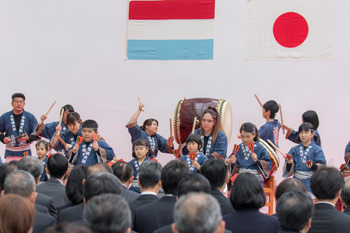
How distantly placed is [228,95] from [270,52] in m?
0.84

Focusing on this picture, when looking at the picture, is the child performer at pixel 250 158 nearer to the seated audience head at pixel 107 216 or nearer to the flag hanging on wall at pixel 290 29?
the flag hanging on wall at pixel 290 29

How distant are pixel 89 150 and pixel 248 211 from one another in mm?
2435

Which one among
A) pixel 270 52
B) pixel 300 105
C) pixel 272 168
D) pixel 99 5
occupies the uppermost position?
pixel 99 5

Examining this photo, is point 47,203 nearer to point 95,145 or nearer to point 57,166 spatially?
point 57,166

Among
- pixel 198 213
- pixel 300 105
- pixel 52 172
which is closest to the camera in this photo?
pixel 198 213

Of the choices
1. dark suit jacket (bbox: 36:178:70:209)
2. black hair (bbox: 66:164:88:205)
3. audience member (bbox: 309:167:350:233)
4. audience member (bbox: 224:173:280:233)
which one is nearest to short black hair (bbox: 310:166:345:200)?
audience member (bbox: 309:167:350:233)

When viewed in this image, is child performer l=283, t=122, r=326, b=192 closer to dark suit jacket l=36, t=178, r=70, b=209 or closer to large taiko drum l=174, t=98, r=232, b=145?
large taiko drum l=174, t=98, r=232, b=145

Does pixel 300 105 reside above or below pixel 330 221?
above

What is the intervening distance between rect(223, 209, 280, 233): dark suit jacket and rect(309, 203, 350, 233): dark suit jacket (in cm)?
21

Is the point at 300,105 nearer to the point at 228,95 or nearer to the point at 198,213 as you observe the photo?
the point at 228,95

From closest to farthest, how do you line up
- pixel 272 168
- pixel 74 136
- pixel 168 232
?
pixel 168 232
pixel 272 168
pixel 74 136

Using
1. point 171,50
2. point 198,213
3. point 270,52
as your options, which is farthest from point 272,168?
point 198,213

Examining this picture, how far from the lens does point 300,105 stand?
5363 millimetres

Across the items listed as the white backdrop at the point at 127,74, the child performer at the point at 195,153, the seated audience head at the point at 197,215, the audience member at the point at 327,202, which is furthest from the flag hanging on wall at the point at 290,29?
the seated audience head at the point at 197,215
